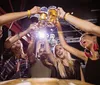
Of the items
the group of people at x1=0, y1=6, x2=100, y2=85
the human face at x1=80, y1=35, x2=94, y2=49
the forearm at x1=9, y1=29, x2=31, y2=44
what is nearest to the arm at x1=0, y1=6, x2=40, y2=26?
the group of people at x1=0, y1=6, x2=100, y2=85

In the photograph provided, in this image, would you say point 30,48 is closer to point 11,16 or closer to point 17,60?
point 17,60

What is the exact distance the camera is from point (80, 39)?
4.55 ft

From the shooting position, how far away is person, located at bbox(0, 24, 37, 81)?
135cm

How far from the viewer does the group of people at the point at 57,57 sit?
1.36 m

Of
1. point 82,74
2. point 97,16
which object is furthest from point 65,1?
point 82,74

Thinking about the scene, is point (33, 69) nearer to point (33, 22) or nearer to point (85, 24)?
point (33, 22)

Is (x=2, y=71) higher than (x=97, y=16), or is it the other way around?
(x=97, y=16)

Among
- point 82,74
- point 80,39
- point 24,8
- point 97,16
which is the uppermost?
point 24,8

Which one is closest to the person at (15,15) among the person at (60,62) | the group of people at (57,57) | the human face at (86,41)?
the group of people at (57,57)

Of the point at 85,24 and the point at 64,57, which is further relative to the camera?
the point at 64,57

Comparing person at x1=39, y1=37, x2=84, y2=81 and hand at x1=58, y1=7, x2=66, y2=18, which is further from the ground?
hand at x1=58, y1=7, x2=66, y2=18

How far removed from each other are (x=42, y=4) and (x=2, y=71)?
1.79 feet

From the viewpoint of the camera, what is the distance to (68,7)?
4.60 ft

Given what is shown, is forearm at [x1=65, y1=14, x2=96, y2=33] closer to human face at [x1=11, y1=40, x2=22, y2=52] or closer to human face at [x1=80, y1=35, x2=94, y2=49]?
human face at [x1=80, y1=35, x2=94, y2=49]
